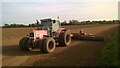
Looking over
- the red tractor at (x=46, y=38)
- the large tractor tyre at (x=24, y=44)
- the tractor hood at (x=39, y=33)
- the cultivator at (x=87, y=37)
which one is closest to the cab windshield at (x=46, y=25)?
the red tractor at (x=46, y=38)

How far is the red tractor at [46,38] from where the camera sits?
45.2 feet

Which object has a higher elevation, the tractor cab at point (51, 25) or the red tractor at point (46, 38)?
the tractor cab at point (51, 25)

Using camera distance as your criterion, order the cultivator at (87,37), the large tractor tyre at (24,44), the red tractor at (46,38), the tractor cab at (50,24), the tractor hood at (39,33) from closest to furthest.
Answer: the red tractor at (46,38) → the tractor hood at (39,33) → the large tractor tyre at (24,44) → the tractor cab at (50,24) → the cultivator at (87,37)

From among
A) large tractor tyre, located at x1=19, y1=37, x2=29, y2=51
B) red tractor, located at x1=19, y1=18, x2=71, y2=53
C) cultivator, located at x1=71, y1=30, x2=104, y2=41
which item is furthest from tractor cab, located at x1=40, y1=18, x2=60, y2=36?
cultivator, located at x1=71, y1=30, x2=104, y2=41

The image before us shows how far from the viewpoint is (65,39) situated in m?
16.3

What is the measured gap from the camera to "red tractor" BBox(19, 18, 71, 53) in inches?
543

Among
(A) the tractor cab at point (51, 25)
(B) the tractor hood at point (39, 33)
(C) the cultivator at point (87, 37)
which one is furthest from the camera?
(C) the cultivator at point (87, 37)

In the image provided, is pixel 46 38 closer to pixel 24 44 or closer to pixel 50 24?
pixel 24 44

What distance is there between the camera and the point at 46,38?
13938mm

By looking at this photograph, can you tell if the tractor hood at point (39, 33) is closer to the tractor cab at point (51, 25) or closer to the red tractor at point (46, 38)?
the red tractor at point (46, 38)

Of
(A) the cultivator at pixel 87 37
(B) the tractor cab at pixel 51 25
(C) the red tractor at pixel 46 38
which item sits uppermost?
(B) the tractor cab at pixel 51 25

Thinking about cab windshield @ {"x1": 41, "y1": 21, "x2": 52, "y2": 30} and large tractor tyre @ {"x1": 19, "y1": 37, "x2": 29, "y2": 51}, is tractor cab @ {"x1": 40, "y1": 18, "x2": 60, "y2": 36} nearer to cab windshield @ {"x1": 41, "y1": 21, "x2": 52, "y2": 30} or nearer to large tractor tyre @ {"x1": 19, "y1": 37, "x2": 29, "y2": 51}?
cab windshield @ {"x1": 41, "y1": 21, "x2": 52, "y2": 30}

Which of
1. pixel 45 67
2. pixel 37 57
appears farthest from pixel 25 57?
pixel 45 67

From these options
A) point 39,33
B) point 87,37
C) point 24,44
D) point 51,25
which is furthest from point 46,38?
point 87,37
